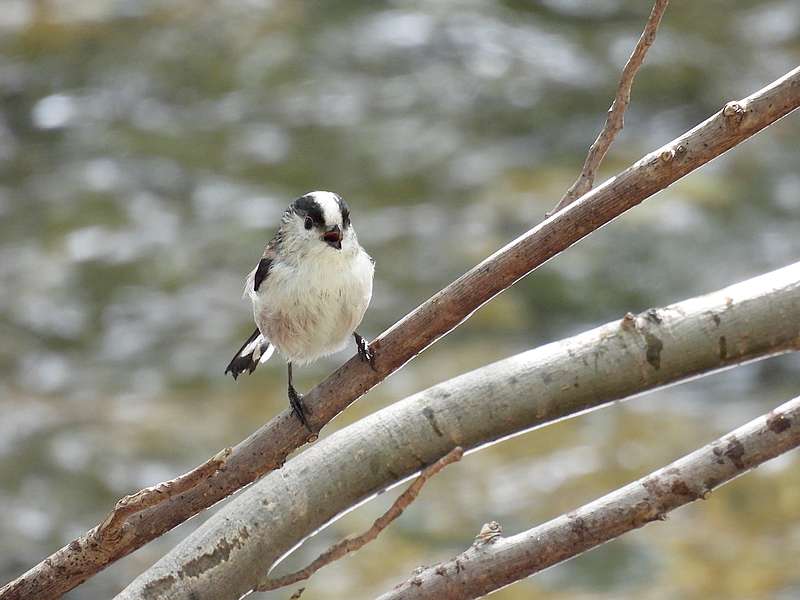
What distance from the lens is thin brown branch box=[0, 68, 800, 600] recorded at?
150cm

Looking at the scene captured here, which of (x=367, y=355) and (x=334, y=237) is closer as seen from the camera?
(x=367, y=355)

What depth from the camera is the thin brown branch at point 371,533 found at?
5.30 ft

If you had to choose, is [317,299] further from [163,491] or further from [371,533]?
[163,491]

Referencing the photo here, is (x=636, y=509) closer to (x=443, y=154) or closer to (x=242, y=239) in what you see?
(x=242, y=239)

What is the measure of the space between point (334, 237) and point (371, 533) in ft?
2.09

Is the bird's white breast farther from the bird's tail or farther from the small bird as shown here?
the bird's tail

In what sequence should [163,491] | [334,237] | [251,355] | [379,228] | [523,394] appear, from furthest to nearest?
[379,228]
[251,355]
[334,237]
[523,394]
[163,491]

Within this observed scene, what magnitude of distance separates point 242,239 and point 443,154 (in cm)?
128

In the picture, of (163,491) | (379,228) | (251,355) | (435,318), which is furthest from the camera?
(379,228)

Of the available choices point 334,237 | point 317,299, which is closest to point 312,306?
point 317,299

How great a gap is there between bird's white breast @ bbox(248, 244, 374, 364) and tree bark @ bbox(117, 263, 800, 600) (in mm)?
352

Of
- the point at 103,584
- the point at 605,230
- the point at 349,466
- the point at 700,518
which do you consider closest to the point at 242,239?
the point at 605,230

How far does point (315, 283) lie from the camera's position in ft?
7.02

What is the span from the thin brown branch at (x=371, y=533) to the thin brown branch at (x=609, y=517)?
11 centimetres
